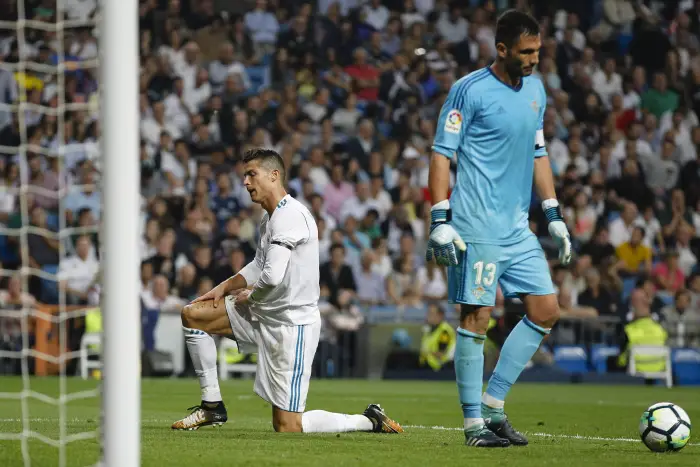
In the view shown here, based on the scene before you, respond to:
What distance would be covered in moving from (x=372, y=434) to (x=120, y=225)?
389 cm

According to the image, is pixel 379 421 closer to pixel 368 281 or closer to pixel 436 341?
pixel 436 341

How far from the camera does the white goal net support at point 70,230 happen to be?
4738 millimetres

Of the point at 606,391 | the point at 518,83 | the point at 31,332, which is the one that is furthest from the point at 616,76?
the point at 518,83

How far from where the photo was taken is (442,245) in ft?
22.8

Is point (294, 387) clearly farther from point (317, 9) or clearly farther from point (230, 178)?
point (317, 9)

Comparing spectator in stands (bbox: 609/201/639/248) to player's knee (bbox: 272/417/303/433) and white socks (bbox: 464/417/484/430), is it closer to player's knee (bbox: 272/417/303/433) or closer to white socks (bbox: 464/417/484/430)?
player's knee (bbox: 272/417/303/433)

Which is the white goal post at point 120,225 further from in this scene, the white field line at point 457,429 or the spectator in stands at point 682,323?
the spectator in stands at point 682,323

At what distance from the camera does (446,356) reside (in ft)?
55.0

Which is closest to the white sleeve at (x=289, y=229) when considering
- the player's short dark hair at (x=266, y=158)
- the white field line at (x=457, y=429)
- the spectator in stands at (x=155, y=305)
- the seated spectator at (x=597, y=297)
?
the player's short dark hair at (x=266, y=158)

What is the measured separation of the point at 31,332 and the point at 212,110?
5.03 meters

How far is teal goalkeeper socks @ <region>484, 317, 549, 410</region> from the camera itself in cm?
731

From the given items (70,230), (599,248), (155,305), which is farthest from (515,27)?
(599,248)

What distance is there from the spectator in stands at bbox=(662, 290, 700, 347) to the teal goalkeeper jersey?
10671 mm

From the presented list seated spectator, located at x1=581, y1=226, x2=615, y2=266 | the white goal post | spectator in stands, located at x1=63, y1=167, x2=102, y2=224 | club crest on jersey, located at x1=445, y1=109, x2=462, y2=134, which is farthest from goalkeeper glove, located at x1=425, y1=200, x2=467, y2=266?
seated spectator, located at x1=581, y1=226, x2=615, y2=266
